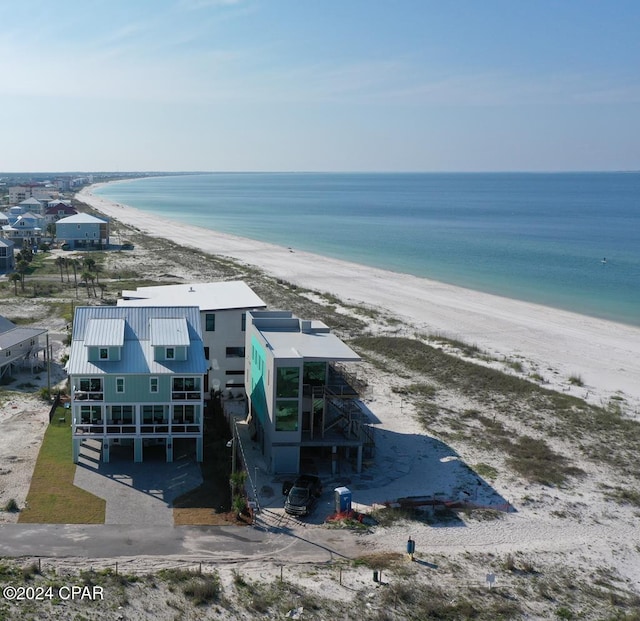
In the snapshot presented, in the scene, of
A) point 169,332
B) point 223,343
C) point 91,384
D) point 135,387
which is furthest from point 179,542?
point 223,343

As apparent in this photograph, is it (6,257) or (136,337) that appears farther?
(6,257)

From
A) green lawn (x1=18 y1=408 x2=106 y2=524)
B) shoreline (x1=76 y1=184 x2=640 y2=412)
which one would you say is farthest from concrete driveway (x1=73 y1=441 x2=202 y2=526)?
shoreline (x1=76 y1=184 x2=640 y2=412)

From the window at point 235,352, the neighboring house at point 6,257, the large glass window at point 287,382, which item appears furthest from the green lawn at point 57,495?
the neighboring house at point 6,257

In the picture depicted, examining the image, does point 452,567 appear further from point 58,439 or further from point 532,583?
point 58,439

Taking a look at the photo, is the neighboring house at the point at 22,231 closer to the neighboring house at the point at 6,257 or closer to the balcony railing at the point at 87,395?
the neighboring house at the point at 6,257

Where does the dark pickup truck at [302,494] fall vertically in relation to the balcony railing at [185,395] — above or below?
below

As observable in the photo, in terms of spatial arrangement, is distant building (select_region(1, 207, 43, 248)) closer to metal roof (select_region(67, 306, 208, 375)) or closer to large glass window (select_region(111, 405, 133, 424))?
metal roof (select_region(67, 306, 208, 375))

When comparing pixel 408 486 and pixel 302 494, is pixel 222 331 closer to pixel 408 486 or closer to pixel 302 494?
pixel 302 494
